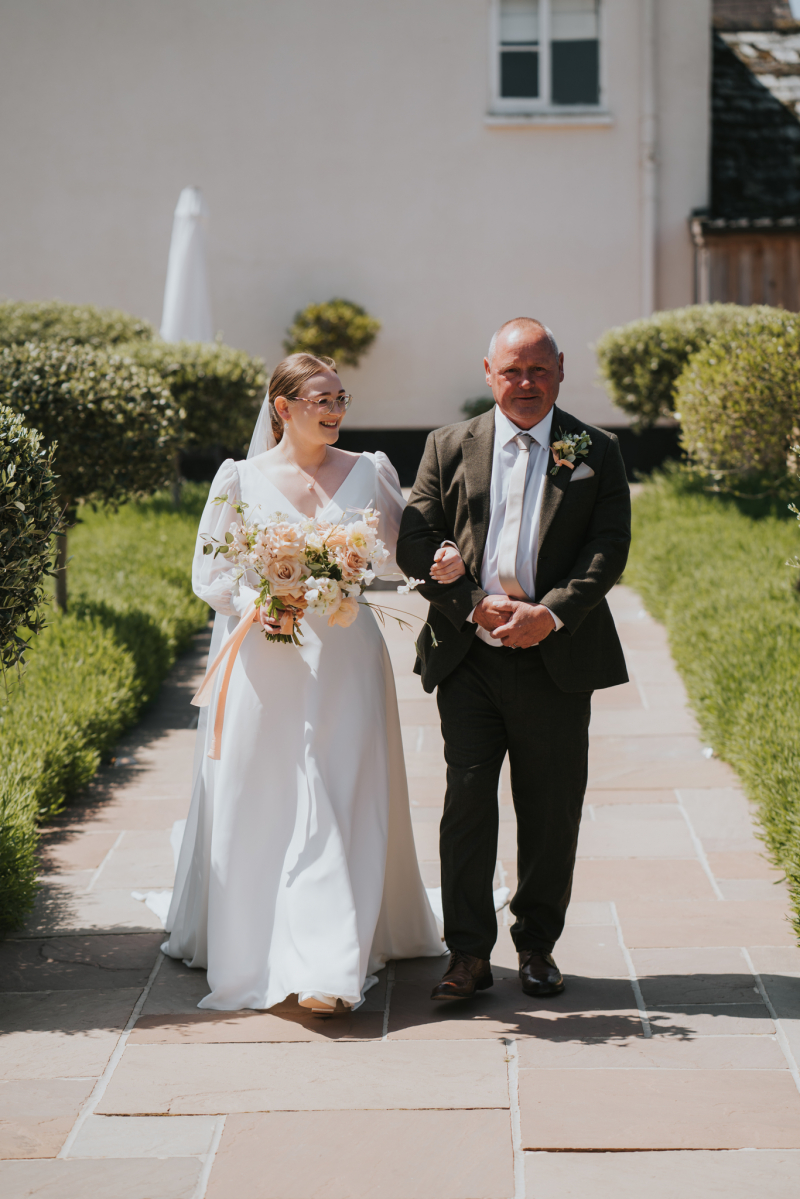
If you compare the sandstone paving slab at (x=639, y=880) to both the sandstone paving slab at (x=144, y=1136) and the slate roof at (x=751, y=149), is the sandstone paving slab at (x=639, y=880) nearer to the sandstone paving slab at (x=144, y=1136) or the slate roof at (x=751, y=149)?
the sandstone paving slab at (x=144, y=1136)

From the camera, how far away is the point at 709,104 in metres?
16.4

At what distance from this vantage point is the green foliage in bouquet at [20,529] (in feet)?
12.5

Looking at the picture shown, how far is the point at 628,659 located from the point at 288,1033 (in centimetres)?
518

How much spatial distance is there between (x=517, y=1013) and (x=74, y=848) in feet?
7.58

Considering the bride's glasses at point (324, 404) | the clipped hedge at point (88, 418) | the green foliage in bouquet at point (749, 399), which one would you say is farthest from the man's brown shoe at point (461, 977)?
the green foliage in bouquet at point (749, 399)

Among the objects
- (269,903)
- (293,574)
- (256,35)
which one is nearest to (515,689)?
(293,574)

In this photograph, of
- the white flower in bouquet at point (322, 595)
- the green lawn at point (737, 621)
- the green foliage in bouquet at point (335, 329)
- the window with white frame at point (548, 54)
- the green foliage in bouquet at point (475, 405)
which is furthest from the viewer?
the window with white frame at point (548, 54)

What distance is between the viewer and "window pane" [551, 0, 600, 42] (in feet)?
54.0

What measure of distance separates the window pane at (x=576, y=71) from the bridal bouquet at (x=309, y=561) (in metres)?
14.6

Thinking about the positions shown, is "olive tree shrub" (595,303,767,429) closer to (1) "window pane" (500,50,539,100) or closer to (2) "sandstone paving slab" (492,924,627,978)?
(1) "window pane" (500,50,539,100)

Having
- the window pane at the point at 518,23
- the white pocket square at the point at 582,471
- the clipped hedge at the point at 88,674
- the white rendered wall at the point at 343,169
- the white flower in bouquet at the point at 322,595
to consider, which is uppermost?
the window pane at the point at 518,23

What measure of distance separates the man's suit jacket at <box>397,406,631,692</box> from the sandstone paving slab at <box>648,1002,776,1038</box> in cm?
101

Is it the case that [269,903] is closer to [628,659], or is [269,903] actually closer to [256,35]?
[628,659]

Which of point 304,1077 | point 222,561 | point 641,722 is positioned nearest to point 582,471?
point 222,561
